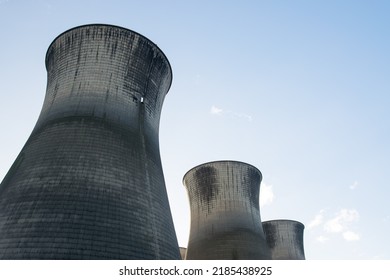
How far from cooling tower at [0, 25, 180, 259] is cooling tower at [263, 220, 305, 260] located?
15.2 metres

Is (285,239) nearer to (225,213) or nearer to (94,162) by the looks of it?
(225,213)

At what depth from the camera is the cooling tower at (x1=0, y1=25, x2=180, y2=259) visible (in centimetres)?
734

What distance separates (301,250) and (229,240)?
10.1 meters

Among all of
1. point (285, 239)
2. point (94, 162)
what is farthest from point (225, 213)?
point (285, 239)

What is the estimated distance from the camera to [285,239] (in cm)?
2300

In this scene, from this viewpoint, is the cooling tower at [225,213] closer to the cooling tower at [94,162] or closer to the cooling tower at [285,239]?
the cooling tower at [94,162]

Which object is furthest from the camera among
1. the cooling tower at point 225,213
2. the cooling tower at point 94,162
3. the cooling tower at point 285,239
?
the cooling tower at point 285,239

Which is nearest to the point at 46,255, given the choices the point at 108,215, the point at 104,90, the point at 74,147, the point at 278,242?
the point at 108,215

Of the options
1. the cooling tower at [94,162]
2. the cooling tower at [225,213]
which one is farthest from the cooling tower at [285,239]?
the cooling tower at [94,162]

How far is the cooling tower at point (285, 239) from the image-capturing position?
22422 mm

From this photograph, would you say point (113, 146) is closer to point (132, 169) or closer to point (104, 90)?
point (132, 169)

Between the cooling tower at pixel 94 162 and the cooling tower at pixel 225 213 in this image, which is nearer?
the cooling tower at pixel 94 162

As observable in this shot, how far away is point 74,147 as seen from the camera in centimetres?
866

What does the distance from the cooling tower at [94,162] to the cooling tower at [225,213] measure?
6.39 meters
